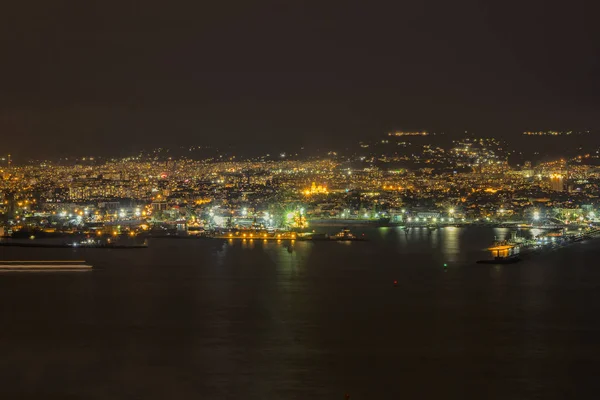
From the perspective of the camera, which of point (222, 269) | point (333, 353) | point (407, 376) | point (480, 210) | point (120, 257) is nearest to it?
point (407, 376)

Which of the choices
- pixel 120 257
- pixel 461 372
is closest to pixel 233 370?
pixel 461 372

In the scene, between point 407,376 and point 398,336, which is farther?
point 398,336

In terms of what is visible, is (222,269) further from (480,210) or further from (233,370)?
(480,210)

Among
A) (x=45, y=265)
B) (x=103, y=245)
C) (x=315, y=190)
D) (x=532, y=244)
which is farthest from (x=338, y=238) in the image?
(x=315, y=190)

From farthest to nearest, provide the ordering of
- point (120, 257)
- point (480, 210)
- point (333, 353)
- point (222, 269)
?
point (480, 210), point (120, 257), point (222, 269), point (333, 353)

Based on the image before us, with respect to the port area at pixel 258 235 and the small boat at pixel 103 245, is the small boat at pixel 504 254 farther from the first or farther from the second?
the small boat at pixel 103 245

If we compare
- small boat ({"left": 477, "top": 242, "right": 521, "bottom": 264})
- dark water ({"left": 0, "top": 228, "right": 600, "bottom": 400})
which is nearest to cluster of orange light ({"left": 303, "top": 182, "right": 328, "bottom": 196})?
small boat ({"left": 477, "top": 242, "right": 521, "bottom": 264})
